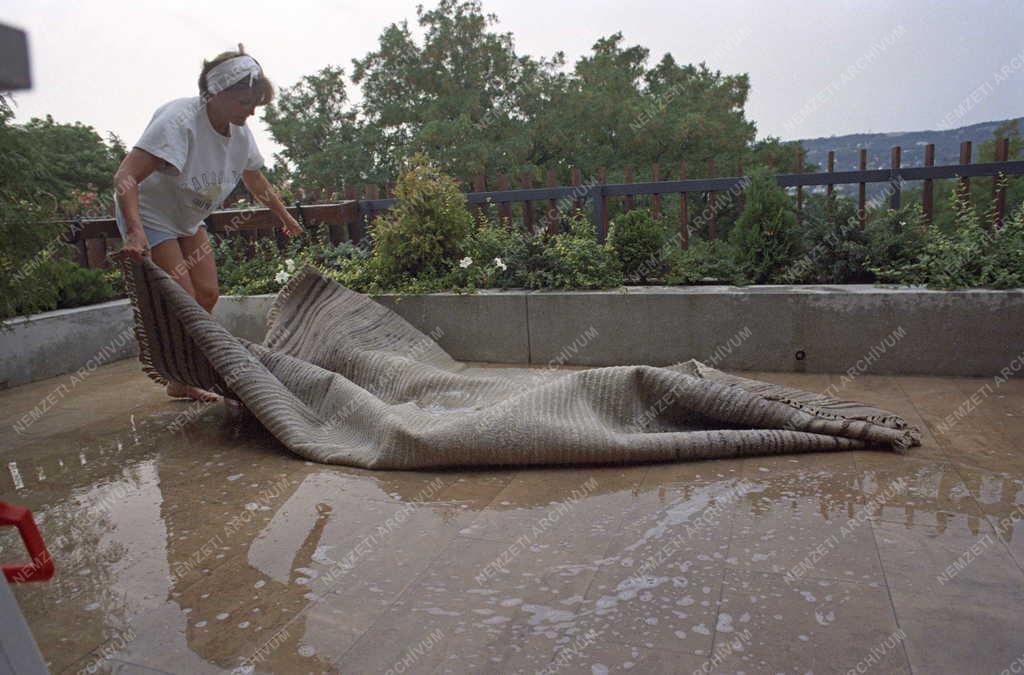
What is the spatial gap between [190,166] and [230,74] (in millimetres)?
512

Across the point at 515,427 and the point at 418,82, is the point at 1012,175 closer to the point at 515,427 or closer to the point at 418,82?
the point at 515,427

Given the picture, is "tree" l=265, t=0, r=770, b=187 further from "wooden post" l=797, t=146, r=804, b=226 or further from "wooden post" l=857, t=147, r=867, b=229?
"wooden post" l=857, t=147, r=867, b=229

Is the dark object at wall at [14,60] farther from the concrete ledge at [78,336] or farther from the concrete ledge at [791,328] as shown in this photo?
the concrete ledge at [78,336]

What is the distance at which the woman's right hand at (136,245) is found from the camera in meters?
3.44

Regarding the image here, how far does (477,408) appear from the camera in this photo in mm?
3432

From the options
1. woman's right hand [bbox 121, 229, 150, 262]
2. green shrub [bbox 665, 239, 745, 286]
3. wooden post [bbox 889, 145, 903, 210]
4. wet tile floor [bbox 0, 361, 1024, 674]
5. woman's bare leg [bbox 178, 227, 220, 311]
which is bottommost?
wet tile floor [bbox 0, 361, 1024, 674]

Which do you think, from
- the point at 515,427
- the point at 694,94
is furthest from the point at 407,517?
the point at 694,94

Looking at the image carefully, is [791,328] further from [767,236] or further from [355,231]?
[355,231]

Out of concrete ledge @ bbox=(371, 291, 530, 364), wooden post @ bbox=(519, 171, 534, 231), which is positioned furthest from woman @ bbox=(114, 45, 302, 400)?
wooden post @ bbox=(519, 171, 534, 231)

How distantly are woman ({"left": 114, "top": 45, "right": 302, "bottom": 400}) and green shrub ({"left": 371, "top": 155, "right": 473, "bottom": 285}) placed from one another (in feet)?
4.05

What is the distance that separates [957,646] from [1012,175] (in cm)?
456

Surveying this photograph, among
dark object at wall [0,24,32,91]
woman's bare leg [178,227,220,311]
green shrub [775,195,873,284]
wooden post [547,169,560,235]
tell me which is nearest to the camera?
dark object at wall [0,24,32,91]

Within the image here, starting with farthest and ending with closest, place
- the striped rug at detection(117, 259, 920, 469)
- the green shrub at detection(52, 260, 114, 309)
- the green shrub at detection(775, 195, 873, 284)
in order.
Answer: the green shrub at detection(52, 260, 114, 309)
the green shrub at detection(775, 195, 873, 284)
the striped rug at detection(117, 259, 920, 469)

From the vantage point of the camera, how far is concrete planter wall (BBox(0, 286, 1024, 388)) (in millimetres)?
3871
